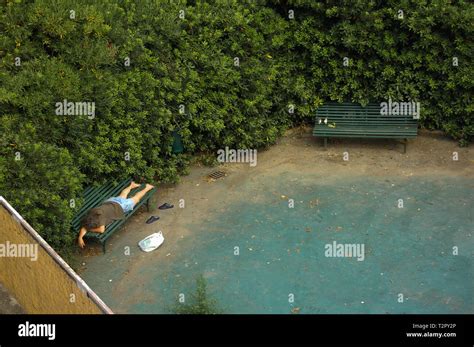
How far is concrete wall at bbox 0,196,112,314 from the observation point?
8211 mm

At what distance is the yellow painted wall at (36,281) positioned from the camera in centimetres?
833

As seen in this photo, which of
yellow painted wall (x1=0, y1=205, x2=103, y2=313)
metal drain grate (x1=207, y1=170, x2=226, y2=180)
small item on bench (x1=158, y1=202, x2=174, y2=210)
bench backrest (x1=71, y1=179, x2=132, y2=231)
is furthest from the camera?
metal drain grate (x1=207, y1=170, x2=226, y2=180)

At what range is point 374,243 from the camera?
1180 centimetres

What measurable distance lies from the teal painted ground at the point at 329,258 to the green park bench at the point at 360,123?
3.95 feet

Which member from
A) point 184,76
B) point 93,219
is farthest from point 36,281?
point 184,76

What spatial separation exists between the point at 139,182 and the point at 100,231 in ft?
5.82

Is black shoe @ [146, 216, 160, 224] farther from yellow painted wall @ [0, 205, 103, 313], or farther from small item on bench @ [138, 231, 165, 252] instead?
yellow painted wall @ [0, 205, 103, 313]

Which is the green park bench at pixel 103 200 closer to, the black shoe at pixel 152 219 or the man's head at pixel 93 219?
the man's head at pixel 93 219

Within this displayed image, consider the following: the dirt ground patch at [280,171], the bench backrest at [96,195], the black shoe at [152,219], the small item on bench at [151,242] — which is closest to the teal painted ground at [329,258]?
the dirt ground patch at [280,171]

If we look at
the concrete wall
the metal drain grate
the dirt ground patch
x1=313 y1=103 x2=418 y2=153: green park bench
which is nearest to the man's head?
the dirt ground patch

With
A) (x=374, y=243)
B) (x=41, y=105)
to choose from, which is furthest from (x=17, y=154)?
(x=374, y=243)

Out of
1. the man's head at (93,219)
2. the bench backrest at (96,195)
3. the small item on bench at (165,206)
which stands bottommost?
the small item on bench at (165,206)

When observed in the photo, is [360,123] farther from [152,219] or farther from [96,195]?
[96,195]

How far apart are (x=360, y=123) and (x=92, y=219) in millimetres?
5993
